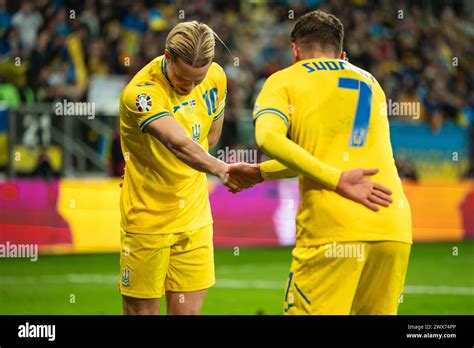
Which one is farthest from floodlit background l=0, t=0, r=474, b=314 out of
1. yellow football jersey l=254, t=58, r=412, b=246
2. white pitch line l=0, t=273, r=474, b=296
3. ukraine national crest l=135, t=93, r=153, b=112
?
yellow football jersey l=254, t=58, r=412, b=246

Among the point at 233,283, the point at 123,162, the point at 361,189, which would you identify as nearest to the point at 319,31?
the point at 361,189

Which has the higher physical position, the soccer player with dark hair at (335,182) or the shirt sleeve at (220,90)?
the shirt sleeve at (220,90)

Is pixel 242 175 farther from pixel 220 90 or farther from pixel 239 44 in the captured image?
pixel 239 44

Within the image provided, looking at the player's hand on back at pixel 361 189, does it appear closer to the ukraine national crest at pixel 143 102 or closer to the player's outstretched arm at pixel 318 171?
the player's outstretched arm at pixel 318 171

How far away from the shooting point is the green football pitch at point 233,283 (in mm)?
10534

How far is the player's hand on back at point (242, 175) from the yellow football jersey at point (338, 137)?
942 millimetres

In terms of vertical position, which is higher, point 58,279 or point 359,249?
point 359,249

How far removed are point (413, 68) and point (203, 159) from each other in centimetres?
1507

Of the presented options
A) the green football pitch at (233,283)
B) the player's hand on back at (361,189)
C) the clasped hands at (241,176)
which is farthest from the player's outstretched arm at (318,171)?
the green football pitch at (233,283)

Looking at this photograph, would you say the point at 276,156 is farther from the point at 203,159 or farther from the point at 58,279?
the point at 58,279

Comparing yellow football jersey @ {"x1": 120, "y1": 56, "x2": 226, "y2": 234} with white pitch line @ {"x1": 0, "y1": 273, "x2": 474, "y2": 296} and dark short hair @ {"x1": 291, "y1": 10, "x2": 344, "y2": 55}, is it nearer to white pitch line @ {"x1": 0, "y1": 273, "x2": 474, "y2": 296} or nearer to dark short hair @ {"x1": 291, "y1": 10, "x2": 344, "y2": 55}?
dark short hair @ {"x1": 291, "y1": 10, "x2": 344, "y2": 55}

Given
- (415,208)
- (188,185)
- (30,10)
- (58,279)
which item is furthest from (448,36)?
(188,185)

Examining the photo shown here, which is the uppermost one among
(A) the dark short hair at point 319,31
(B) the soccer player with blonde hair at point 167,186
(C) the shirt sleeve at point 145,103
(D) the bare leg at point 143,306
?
(A) the dark short hair at point 319,31

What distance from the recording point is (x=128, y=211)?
6.71 meters
